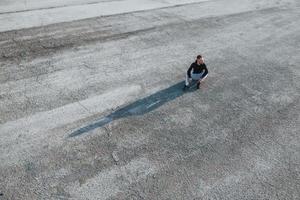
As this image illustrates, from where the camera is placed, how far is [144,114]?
9.73 metres

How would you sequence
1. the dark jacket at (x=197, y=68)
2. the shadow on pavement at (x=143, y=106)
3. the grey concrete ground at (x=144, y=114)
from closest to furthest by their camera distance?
the grey concrete ground at (x=144, y=114) → the shadow on pavement at (x=143, y=106) → the dark jacket at (x=197, y=68)

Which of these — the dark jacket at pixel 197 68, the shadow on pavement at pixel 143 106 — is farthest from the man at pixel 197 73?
the shadow on pavement at pixel 143 106

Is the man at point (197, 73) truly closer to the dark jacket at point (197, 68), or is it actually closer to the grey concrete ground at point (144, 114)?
the dark jacket at point (197, 68)

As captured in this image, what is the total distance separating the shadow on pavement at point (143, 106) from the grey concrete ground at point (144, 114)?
0.10ft

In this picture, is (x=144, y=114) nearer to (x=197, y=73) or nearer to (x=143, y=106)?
(x=143, y=106)

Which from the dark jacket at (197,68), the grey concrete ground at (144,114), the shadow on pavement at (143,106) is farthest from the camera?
the dark jacket at (197,68)

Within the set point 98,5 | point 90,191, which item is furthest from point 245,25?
point 90,191

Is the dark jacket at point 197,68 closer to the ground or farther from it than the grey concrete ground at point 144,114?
farther from it

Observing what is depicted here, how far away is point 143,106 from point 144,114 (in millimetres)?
390

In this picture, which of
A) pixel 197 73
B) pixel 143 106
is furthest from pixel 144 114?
pixel 197 73

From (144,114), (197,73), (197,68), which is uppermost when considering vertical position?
(197,68)

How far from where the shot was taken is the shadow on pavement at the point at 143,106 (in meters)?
9.10

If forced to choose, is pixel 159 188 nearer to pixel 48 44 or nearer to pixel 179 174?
pixel 179 174

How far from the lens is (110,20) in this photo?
16.1 meters
